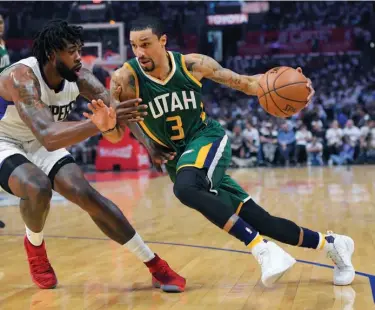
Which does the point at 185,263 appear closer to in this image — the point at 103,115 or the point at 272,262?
the point at 272,262

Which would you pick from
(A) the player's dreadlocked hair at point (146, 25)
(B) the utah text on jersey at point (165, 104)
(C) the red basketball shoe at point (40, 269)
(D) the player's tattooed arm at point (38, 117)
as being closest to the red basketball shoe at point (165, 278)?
(C) the red basketball shoe at point (40, 269)

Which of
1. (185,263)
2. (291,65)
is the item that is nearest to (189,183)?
(185,263)

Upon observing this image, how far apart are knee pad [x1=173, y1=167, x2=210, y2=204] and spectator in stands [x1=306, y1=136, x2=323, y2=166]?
14801 mm

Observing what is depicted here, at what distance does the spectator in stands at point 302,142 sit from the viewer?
1855cm

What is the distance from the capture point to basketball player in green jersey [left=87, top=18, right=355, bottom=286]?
4.34m

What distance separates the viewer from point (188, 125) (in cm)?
445

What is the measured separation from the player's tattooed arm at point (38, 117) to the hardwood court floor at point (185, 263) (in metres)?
1.01

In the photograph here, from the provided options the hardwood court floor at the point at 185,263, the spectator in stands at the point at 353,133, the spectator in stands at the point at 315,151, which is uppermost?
the hardwood court floor at the point at 185,263

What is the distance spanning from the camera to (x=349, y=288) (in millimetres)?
4211

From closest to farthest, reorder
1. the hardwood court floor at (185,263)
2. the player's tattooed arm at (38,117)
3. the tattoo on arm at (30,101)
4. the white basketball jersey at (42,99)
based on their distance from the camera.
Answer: the player's tattooed arm at (38,117) → the tattoo on arm at (30,101) → the hardwood court floor at (185,263) → the white basketball jersey at (42,99)

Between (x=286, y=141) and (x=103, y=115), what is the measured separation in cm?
1547

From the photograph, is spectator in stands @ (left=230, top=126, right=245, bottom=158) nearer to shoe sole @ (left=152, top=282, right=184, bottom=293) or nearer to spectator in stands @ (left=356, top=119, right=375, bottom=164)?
spectator in stands @ (left=356, top=119, right=375, bottom=164)

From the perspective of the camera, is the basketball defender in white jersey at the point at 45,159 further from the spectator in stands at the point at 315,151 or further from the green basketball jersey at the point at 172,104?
the spectator in stands at the point at 315,151

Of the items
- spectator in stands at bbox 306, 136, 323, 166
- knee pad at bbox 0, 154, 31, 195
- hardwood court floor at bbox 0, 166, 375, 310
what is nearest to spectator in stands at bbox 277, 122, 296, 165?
spectator in stands at bbox 306, 136, 323, 166
